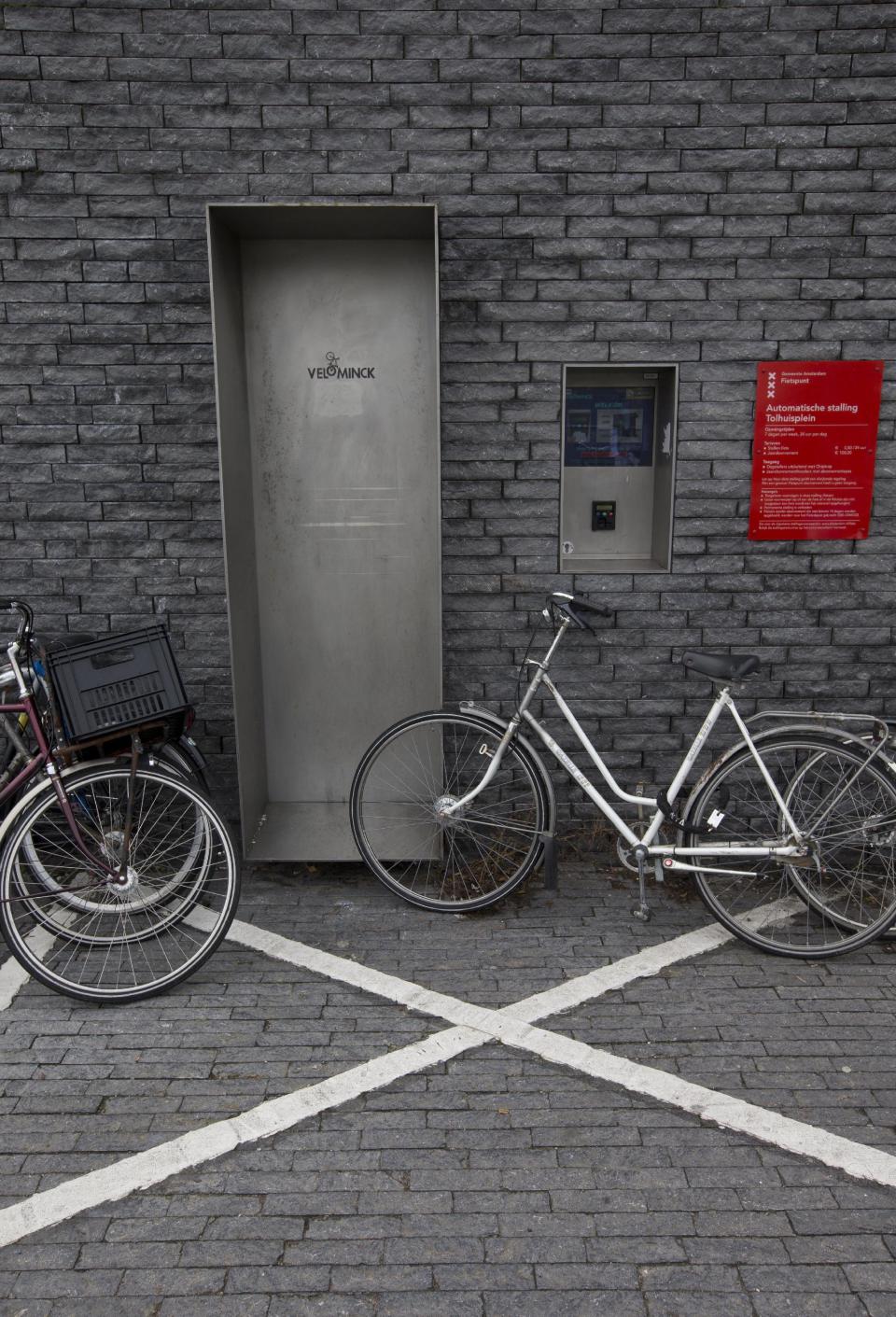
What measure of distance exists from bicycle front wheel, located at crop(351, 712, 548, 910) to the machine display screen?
4.76ft

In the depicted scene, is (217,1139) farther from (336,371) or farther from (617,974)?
Answer: (336,371)

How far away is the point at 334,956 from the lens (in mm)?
4062

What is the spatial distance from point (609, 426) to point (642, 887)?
2.16 meters

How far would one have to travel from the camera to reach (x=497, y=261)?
4602mm

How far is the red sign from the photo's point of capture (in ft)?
15.4

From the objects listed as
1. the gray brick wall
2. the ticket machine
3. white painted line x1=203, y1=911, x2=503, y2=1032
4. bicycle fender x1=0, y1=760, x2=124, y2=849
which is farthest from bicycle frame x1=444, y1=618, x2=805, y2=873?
bicycle fender x1=0, y1=760, x2=124, y2=849

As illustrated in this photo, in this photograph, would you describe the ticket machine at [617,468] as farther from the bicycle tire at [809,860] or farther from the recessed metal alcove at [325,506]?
the bicycle tire at [809,860]

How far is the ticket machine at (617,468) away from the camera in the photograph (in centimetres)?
482

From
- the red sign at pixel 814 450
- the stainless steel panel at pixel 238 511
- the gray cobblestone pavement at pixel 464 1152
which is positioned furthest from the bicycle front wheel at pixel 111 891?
the red sign at pixel 814 450

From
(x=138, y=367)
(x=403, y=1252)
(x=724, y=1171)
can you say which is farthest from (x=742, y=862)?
(x=138, y=367)

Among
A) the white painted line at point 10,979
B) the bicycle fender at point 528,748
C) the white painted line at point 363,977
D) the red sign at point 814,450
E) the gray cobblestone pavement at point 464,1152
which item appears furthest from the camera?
the red sign at point 814,450

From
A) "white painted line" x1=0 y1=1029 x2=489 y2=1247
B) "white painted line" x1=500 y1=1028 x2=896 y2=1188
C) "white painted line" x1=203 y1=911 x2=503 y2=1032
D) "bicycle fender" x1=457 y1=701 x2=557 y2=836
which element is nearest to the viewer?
"white painted line" x1=0 y1=1029 x2=489 y2=1247

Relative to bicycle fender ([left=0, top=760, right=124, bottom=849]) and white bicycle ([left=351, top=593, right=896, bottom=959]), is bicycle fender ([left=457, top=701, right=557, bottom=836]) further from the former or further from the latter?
bicycle fender ([left=0, top=760, right=124, bottom=849])

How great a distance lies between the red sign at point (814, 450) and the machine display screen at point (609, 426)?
0.52 m
